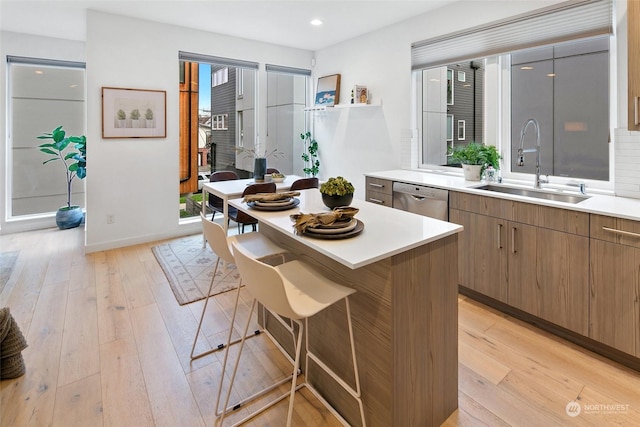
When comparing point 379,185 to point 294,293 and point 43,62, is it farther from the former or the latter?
point 43,62

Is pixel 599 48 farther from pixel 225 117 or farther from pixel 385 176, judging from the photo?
pixel 225 117

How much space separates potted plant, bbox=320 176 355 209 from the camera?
1963 millimetres

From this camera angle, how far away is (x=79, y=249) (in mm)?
4383

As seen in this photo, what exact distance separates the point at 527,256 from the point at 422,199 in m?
1.03

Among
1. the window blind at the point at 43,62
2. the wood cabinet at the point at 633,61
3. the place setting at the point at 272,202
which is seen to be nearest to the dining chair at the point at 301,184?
the place setting at the point at 272,202

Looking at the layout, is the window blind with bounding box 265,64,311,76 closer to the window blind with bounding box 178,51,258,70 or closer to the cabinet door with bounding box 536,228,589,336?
the window blind with bounding box 178,51,258,70

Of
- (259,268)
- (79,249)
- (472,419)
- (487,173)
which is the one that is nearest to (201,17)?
(79,249)

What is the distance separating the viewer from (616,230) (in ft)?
6.72

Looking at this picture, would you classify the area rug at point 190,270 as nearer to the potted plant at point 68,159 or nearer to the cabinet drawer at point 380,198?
the cabinet drawer at point 380,198

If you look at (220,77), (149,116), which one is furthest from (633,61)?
(220,77)

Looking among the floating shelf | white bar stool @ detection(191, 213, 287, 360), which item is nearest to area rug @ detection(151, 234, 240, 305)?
white bar stool @ detection(191, 213, 287, 360)

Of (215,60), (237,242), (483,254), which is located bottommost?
(483,254)

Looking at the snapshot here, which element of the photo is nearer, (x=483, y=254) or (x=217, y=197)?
(x=483, y=254)

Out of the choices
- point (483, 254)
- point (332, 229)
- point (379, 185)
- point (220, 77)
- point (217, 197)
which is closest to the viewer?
point (332, 229)
